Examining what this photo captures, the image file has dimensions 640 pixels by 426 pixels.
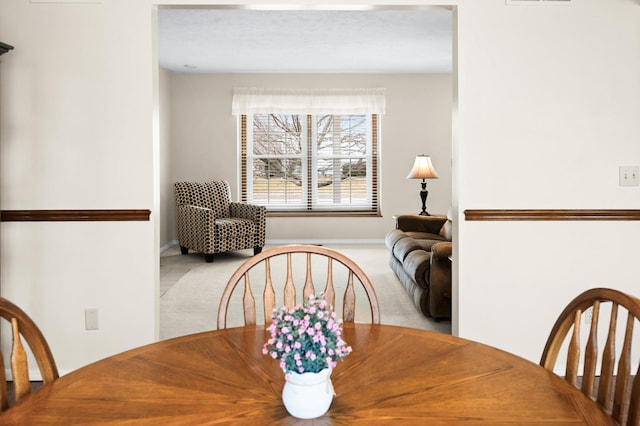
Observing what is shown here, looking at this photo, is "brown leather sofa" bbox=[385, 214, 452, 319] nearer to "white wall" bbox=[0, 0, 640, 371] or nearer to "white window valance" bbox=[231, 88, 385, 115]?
"white wall" bbox=[0, 0, 640, 371]

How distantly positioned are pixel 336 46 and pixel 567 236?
13.4 ft

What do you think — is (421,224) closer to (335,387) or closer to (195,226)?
(195,226)

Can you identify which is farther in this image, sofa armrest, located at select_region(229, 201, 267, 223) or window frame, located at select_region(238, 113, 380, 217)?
window frame, located at select_region(238, 113, 380, 217)

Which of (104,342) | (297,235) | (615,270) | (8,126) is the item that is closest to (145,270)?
(104,342)

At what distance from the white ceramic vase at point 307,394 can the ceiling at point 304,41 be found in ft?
13.0

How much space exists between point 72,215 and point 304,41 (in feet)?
12.8

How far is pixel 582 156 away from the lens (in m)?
2.70

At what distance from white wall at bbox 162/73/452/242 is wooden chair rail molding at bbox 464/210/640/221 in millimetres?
5188

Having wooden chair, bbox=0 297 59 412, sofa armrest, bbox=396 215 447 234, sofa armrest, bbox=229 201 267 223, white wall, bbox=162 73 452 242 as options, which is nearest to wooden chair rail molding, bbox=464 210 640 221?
wooden chair, bbox=0 297 59 412

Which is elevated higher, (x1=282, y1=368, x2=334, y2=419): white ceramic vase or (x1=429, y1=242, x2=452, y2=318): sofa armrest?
(x1=282, y1=368, x2=334, y2=419): white ceramic vase

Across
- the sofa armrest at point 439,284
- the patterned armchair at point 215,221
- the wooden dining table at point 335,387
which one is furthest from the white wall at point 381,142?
the wooden dining table at point 335,387

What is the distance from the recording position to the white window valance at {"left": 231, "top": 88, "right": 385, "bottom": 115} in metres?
7.71

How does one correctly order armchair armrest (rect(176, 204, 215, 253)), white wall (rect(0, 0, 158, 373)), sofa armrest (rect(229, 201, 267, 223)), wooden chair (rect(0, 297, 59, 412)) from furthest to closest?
1. sofa armrest (rect(229, 201, 267, 223))
2. armchair armrest (rect(176, 204, 215, 253))
3. white wall (rect(0, 0, 158, 373))
4. wooden chair (rect(0, 297, 59, 412))

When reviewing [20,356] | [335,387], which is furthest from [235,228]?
[335,387]
